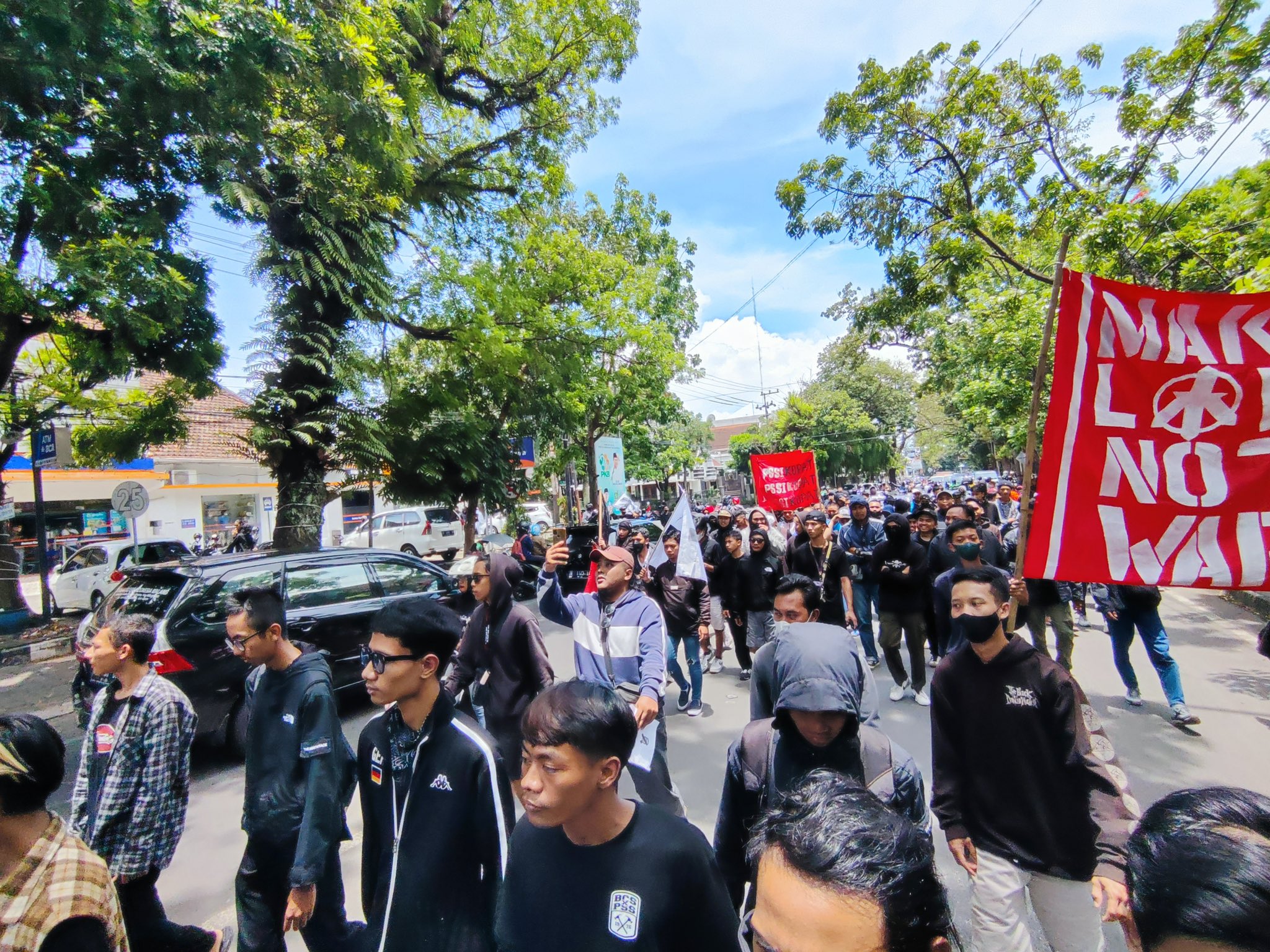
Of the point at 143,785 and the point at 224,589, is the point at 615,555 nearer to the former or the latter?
the point at 143,785

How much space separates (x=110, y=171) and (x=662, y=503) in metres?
25.6

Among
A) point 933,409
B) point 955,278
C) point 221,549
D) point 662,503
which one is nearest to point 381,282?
point 955,278

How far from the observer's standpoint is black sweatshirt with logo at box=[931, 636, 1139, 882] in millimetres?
1942

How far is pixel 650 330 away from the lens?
1675 centimetres

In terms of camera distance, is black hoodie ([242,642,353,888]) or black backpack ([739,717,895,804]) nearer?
black backpack ([739,717,895,804])

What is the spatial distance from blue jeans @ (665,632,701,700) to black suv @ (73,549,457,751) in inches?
84.7

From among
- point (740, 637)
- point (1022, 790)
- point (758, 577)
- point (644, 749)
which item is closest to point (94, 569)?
point (740, 637)

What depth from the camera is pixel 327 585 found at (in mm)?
5910

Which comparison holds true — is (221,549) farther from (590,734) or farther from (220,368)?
(590,734)

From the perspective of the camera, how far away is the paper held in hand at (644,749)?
9.07 feet

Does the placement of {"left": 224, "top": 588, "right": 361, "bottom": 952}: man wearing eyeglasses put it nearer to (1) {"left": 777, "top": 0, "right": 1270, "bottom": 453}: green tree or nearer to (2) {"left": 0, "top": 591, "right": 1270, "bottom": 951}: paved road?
(2) {"left": 0, "top": 591, "right": 1270, "bottom": 951}: paved road

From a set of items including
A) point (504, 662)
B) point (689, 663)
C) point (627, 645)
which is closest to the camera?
point (627, 645)

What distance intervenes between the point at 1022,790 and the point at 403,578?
5905 mm

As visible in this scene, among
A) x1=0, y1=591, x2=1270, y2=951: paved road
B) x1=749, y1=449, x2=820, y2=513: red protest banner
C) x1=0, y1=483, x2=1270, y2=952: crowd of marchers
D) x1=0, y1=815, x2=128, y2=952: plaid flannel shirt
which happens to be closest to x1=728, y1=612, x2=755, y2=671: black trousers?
x1=0, y1=591, x2=1270, y2=951: paved road
